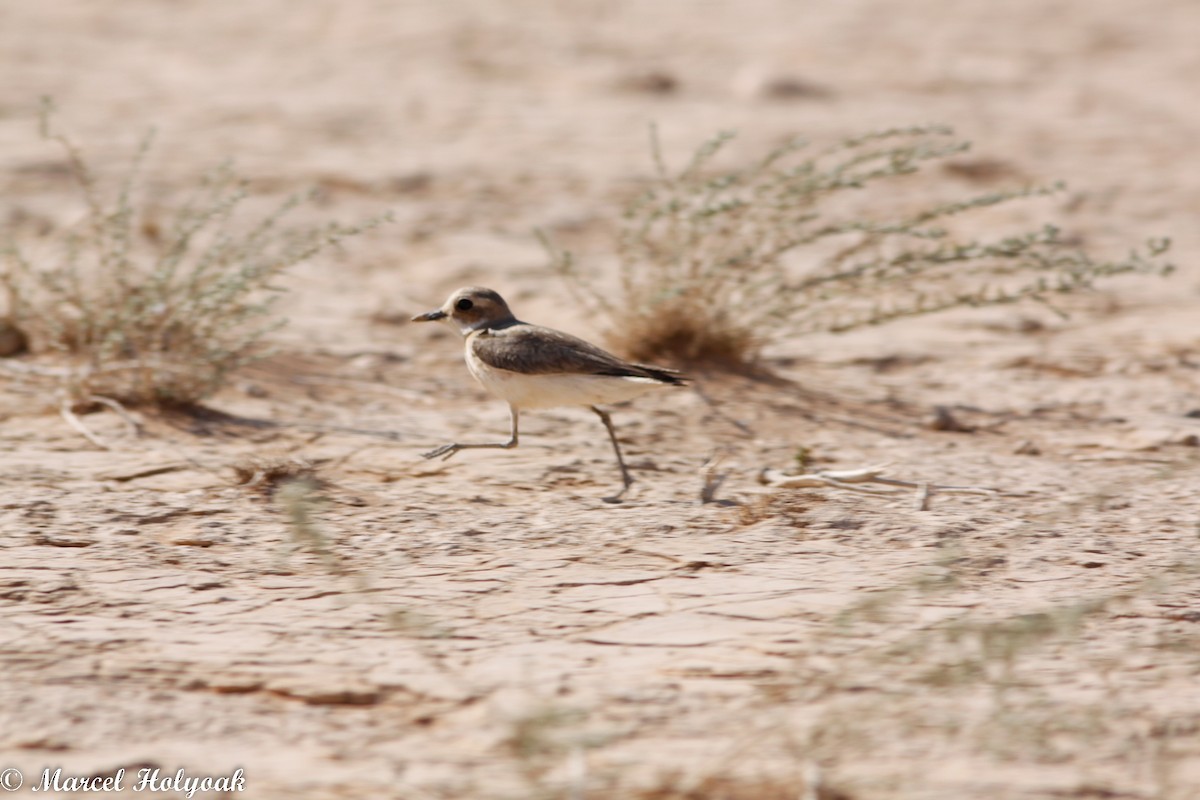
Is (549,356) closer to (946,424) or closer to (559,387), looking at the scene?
(559,387)

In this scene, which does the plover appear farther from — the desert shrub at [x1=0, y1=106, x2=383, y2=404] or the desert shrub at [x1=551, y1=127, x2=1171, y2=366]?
→ the desert shrub at [x1=551, y1=127, x2=1171, y2=366]

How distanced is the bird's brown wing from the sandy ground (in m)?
0.38

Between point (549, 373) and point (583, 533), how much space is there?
27.0 inches

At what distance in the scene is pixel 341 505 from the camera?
4.36m

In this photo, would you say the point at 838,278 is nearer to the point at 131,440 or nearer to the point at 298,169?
the point at 131,440

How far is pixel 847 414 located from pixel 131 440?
274cm

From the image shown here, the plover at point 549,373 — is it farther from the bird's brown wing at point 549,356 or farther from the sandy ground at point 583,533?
the sandy ground at point 583,533

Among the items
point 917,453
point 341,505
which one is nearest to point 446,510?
point 341,505

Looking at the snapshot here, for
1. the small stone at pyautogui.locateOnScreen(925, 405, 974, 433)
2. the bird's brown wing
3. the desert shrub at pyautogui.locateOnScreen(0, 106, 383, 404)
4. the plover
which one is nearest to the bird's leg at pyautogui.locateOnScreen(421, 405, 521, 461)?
the plover

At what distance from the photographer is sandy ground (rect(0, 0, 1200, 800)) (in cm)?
287

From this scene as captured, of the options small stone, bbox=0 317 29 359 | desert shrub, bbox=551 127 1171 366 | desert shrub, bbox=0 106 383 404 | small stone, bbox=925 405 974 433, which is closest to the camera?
desert shrub, bbox=0 106 383 404

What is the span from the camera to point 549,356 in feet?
15.1

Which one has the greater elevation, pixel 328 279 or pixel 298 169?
pixel 298 169

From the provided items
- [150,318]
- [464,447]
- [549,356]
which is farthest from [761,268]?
[150,318]
